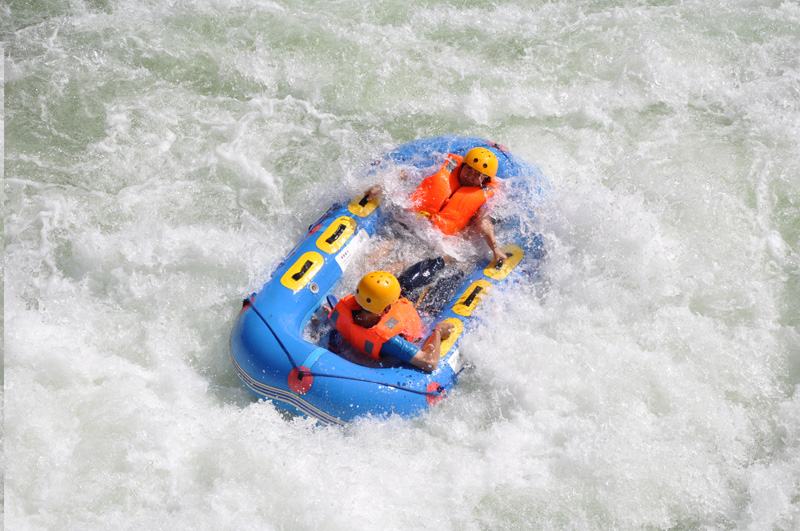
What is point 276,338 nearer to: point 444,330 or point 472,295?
point 444,330

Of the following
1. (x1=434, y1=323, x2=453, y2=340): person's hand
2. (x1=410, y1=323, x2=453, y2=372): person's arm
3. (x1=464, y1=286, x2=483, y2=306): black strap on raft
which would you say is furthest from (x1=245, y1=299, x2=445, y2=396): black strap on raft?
(x1=464, y1=286, x2=483, y2=306): black strap on raft

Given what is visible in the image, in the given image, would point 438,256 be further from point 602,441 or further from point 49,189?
point 49,189

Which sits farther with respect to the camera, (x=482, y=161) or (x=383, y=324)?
(x=482, y=161)

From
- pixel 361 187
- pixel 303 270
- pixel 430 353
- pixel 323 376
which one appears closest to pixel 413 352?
pixel 430 353

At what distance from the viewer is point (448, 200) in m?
7.41

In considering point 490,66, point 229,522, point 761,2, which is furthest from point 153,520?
point 761,2

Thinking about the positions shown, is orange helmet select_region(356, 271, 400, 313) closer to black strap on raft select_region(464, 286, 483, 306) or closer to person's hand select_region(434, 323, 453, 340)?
person's hand select_region(434, 323, 453, 340)

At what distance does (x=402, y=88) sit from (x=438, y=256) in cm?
308

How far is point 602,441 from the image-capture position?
6.32 metres

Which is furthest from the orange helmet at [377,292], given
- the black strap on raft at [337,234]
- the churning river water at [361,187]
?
the black strap on raft at [337,234]

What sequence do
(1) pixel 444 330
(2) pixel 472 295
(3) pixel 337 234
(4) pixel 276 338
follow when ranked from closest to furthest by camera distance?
1. (4) pixel 276 338
2. (1) pixel 444 330
3. (2) pixel 472 295
4. (3) pixel 337 234

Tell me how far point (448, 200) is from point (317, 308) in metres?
1.51

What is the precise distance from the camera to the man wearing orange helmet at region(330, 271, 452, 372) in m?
6.20

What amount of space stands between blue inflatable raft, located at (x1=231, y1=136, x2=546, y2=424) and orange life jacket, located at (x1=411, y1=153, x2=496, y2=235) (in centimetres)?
30
